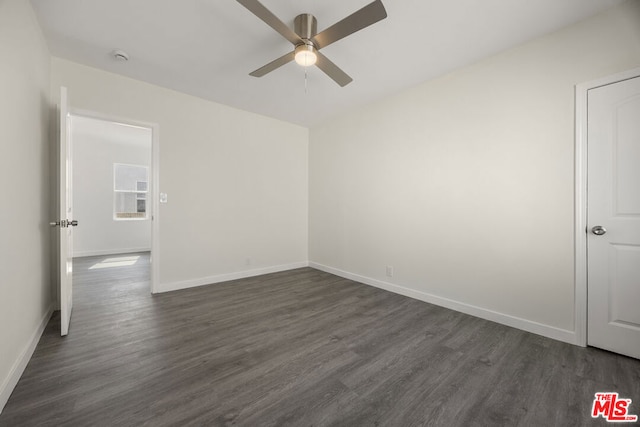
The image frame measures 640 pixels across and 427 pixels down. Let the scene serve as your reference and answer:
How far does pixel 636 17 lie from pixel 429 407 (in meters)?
3.13

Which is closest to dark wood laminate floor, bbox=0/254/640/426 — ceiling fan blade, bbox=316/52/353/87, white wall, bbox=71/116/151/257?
ceiling fan blade, bbox=316/52/353/87

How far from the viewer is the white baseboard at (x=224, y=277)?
11.1 feet

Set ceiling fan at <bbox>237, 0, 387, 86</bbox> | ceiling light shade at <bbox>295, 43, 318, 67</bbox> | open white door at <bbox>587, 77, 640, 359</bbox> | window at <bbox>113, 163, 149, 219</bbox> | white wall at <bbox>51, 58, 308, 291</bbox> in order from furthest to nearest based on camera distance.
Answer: window at <bbox>113, 163, 149, 219</bbox> → white wall at <bbox>51, 58, 308, 291</bbox> → ceiling light shade at <bbox>295, 43, 318, 67</bbox> → open white door at <bbox>587, 77, 640, 359</bbox> → ceiling fan at <bbox>237, 0, 387, 86</bbox>

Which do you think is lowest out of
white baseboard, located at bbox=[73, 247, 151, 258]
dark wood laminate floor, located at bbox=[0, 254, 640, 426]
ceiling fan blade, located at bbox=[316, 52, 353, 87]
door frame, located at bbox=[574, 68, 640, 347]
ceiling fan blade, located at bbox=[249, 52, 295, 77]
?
dark wood laminate floor, located at bbox=[0, 254, 640, 426]

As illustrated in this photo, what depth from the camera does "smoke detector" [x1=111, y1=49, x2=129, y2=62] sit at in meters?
2.50

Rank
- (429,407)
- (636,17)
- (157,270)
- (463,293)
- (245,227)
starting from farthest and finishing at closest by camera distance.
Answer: (245,227) < (157,270) < (463,293) < (636,17) < (429,407)

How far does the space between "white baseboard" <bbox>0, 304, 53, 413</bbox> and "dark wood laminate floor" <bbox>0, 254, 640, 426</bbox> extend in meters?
0.05

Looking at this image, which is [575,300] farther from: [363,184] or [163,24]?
[163,24]

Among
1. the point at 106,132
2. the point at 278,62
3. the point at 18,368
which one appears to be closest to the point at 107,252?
the point at 106,132

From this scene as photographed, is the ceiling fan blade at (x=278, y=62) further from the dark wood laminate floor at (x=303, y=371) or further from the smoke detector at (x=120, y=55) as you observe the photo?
the dark wood laminate floor at (x=303, y=371)

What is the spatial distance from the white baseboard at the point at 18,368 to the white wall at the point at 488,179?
3430 mm

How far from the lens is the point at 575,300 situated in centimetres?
211

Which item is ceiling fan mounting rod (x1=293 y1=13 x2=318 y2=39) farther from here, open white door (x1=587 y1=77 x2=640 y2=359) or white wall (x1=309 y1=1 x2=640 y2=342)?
open white door (x1=587 y1=77 x2=640 y2=359)

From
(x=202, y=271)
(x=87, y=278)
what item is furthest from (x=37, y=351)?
(x=87, y=278)
